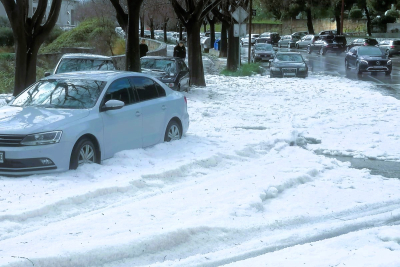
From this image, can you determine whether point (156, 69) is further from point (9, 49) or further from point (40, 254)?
point (9, 49)

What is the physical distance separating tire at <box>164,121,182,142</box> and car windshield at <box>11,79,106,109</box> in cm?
177

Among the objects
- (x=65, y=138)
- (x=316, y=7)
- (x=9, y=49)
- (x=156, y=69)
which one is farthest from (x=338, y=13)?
(x=65, y=138)

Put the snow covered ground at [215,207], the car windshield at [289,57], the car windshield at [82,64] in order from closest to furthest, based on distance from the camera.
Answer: the snow covered ground at [215,207] < the car windshield at [82,64] < the car windshield at [289,57]

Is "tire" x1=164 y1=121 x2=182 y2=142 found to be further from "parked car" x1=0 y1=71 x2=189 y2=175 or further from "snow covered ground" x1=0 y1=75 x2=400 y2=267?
"snow covered ground" x1=0 y1=75 x2=400 y2=267

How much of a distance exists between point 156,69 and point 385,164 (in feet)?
39.2

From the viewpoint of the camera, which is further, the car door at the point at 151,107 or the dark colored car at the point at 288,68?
the dark colored car at the point at 288,68

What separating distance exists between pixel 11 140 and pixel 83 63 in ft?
36.1

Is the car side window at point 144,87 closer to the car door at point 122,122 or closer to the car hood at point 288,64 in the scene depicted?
the car door at point 122,122

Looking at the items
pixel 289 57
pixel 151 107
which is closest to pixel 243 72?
pixel 289 57

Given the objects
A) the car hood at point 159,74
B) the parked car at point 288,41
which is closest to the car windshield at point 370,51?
the car hood at point 159,74

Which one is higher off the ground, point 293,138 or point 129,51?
point 129,51

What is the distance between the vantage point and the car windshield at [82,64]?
19203 mm

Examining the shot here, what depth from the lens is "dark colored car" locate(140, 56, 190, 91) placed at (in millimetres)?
20812

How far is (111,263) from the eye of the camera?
5.69 meters
